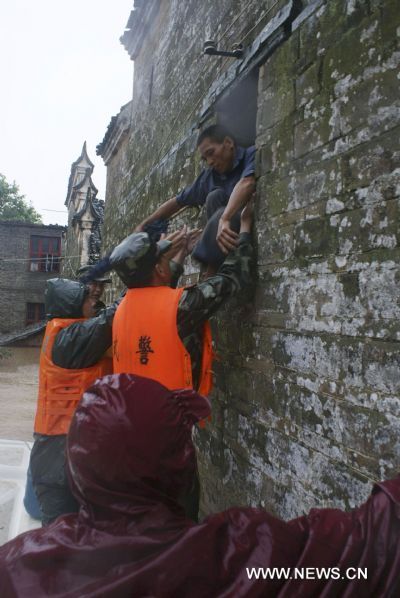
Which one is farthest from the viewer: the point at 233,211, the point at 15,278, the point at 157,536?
the point at 15,278

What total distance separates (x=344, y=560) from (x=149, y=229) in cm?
339

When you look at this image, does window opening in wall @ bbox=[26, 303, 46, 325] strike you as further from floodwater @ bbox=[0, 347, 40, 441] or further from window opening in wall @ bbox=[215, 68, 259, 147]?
window opening in wall @ bbox=[215, 68, 259, 147]

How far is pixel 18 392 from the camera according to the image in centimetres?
1427

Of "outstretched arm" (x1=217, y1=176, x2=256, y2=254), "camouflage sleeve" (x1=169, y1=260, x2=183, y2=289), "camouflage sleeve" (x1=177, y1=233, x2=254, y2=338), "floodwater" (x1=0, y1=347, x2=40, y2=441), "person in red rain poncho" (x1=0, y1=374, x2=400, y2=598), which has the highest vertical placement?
"outstretched arm" (x1=217, y1=176, x2=256, y2=254)

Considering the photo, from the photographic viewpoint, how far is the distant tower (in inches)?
796

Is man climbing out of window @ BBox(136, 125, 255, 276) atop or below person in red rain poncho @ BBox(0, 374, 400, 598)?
atop

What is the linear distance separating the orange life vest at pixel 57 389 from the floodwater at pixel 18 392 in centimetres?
599

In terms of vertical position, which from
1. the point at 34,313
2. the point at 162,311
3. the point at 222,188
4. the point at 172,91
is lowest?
A: the point at 34,313

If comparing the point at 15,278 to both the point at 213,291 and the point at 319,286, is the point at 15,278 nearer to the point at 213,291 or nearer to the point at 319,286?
the point at 213,291

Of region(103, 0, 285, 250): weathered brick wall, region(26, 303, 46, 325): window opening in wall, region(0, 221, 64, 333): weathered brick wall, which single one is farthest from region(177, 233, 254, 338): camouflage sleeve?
region(26, 303, 46, 325): window opening in wall

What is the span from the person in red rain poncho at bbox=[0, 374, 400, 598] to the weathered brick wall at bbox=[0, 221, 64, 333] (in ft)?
90.0

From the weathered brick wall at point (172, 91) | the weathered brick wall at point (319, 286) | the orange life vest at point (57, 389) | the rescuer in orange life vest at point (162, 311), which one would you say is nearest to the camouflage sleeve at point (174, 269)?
the rescuer in orange life vest at point (162, 311)

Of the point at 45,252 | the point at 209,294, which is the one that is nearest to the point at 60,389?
the point at 209,294

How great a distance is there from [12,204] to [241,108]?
32681 mm
